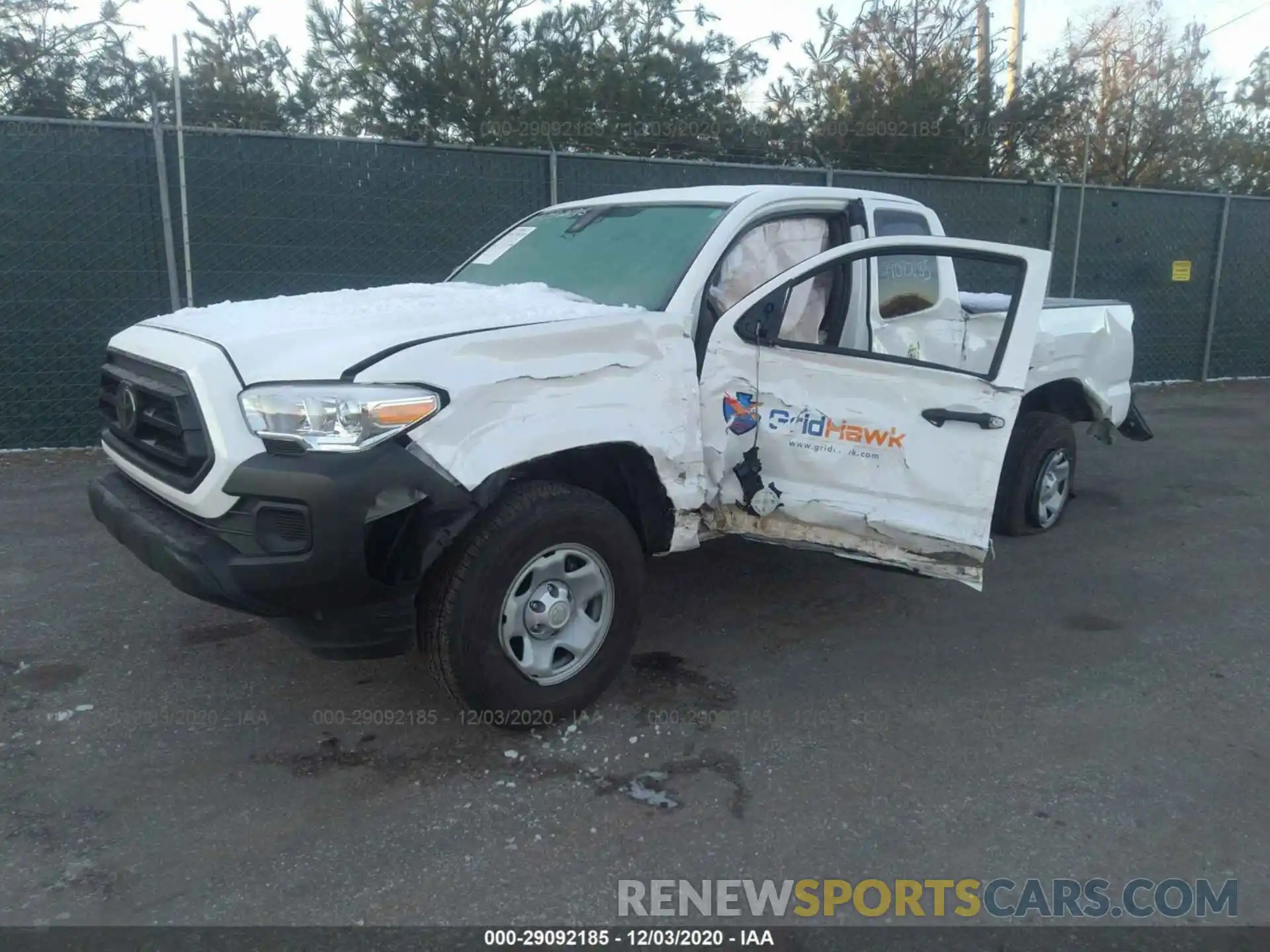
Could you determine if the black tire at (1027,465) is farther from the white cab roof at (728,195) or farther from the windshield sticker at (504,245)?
the windshield sticker at (504,245)

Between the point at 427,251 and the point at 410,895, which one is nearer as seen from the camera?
the point at 410,895

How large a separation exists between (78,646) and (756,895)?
314 centimetres

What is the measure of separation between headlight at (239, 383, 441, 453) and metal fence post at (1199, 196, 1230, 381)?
13.1 metres

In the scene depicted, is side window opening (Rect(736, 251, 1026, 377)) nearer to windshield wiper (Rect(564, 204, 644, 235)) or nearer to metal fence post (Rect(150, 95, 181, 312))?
windshield wiper (Rect(564, 204, 644, 235))

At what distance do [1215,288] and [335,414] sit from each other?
13.2 meters

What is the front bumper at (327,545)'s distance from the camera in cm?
295

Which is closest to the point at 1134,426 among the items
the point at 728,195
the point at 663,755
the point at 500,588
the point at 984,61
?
the point at 728,195

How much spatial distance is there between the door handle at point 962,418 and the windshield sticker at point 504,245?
2.23m

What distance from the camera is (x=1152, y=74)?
18.7 m

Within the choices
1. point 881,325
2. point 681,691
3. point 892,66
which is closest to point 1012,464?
point 881,325

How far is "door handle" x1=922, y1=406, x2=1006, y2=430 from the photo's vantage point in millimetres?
3912

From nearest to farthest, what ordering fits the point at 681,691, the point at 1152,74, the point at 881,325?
the point at 681,691, the point at 881,325, the point at 1152,74

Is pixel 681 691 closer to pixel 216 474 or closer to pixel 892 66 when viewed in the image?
pixel 216 474

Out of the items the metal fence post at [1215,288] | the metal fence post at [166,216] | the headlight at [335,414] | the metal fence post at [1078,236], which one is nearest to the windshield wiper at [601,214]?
the headlight at [335,414]
